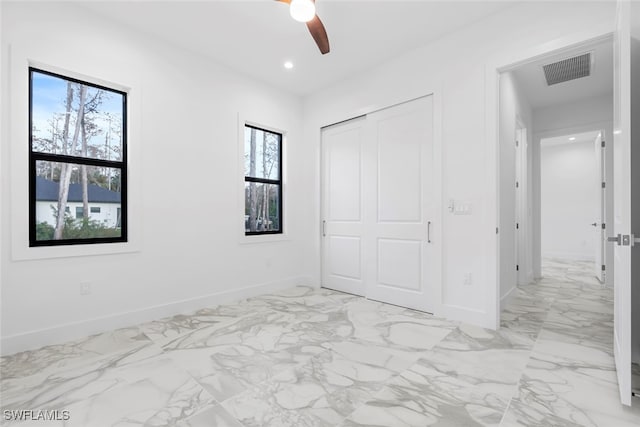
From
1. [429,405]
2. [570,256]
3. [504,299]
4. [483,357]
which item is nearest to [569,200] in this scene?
[570,256]

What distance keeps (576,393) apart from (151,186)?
148 inches

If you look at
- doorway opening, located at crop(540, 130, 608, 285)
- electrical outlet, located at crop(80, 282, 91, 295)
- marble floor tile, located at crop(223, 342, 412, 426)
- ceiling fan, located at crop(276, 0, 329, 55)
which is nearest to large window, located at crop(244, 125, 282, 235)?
electrical outlet, located at crop(80, 282, 91, 295)

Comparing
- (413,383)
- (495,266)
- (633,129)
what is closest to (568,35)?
(633,129)

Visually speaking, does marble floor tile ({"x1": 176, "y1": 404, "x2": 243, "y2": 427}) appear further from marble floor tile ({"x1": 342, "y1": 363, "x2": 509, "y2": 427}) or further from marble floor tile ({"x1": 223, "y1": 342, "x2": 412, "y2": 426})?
marble floor tile ({"x1": 342, "y1": 363, "x2": 509, "y2": 427})

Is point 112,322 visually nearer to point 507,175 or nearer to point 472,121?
point 472,121

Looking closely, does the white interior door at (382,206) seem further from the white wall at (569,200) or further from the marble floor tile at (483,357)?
the white wall at (569,200)

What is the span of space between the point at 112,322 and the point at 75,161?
4.96 feet

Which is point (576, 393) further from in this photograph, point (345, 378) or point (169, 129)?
point (169, 129)

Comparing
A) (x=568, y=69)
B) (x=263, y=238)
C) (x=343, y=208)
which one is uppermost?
(x=568, y=69)

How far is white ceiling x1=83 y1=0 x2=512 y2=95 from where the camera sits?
8.92ft

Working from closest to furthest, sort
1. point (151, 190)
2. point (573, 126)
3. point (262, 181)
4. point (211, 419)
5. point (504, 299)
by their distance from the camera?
point (211, 419)
point (151, 190)
point (504, 299)
point (262, 181)
point (573, 126)

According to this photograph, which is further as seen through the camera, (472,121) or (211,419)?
(472,121)

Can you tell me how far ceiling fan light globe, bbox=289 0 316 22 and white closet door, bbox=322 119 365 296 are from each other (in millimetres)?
1960

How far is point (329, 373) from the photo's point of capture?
2.05 m
